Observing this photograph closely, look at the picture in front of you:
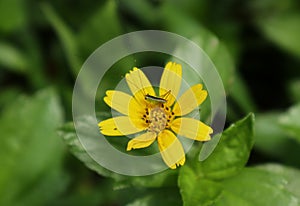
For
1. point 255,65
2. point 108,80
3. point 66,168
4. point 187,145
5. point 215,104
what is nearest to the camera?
point 187,145

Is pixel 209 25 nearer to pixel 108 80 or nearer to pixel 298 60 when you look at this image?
pixel 298 60

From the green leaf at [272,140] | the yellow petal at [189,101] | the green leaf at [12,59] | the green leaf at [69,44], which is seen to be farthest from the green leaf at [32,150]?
the yellow petal at [189,101]

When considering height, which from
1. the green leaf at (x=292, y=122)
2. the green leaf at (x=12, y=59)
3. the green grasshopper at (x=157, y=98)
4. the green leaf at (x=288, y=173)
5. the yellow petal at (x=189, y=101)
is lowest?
the green leaf at (x=288, y=173)

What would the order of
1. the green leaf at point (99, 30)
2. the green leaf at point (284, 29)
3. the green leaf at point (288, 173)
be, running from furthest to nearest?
the green leaf at point (284, 29) < the green leaf at point (99, 30) < the green leaf at point (288, 173)

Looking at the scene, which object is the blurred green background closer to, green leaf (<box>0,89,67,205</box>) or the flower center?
green leaf (<box>0,89,67,205</box>)

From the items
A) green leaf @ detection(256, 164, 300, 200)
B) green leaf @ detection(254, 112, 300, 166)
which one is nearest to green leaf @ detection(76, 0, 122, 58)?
green leaf @ detection(254, 112, 300, 166)

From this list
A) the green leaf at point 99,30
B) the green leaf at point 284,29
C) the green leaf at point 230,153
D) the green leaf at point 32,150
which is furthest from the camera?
the green leaf at point 284,29

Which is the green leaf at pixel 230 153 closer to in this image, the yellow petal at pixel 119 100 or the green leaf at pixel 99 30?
the yellow petal at pixel 119 100

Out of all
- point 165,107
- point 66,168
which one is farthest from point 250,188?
point 66,168

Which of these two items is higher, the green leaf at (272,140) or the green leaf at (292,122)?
the green leaf at (292,122)
